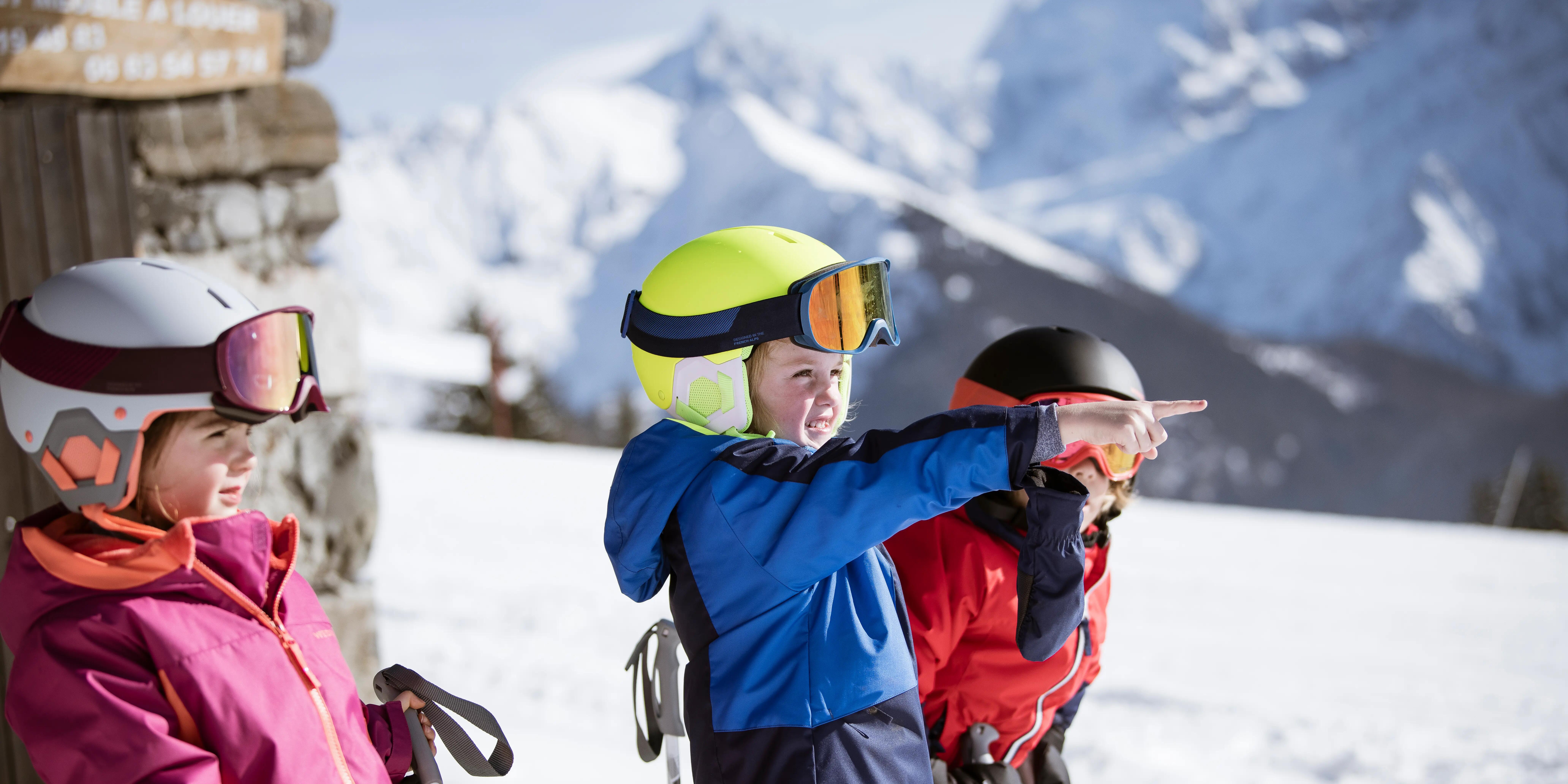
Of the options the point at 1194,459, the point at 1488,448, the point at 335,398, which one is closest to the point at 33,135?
the point at 335,398

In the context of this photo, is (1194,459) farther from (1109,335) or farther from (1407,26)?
(1407,26)

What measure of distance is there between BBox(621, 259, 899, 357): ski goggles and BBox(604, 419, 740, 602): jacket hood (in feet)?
0.43

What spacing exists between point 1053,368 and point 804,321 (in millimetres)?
761

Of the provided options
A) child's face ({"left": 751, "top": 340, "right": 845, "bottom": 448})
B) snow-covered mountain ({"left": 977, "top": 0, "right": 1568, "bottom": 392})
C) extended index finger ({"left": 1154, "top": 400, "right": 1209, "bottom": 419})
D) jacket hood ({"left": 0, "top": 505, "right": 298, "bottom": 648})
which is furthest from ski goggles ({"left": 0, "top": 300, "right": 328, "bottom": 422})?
snow-covered mountain ({"left": 977, "top": 0, "right": 1568, "bottom": 392})

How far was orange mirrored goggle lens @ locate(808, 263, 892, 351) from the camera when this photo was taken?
1508mm

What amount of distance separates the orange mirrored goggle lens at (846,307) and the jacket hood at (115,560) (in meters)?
0.87

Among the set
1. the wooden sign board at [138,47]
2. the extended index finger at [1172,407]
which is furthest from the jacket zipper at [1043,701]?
the wooden sign board at [138,47]

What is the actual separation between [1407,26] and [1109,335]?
168 feet

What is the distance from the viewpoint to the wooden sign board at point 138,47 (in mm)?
2660

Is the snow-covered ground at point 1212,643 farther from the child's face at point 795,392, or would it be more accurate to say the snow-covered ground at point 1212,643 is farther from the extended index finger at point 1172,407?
the extended index finger at point 1172,407

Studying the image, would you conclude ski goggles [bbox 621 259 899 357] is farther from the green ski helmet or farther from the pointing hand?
the pointing hand

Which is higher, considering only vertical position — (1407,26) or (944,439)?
(1407,26)

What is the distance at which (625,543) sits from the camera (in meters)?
1.55

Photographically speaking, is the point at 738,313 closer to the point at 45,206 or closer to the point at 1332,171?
the point at 45,206
